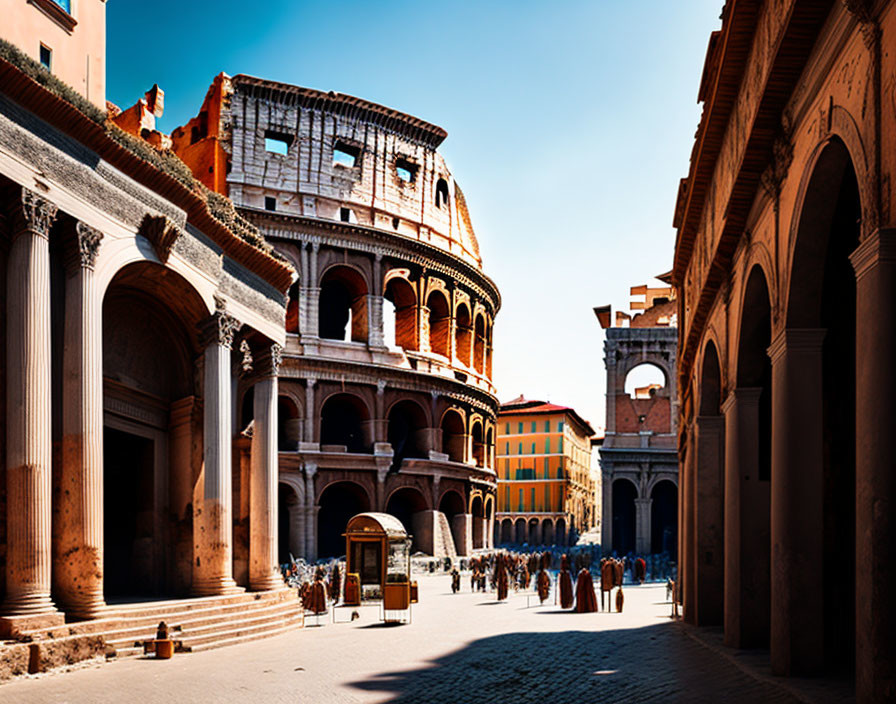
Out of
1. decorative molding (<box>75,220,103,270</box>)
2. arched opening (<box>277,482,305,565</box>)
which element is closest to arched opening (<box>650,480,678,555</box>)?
arched opening (<box>277,482,305,565</box>)

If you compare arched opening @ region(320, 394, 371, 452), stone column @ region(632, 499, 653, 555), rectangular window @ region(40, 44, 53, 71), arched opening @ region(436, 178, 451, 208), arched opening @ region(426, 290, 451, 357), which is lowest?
stone column @ region(632, 499, 653, 555)

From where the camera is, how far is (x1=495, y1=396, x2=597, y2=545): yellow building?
90000 mm

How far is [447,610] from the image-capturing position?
2595cm

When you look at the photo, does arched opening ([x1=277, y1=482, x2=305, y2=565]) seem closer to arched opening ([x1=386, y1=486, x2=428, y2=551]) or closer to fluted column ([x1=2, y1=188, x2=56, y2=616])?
arched opening ([x1=386, y1=486, x2=428, y2=551])

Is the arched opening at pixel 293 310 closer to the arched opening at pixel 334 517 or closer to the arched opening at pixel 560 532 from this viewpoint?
the arched opening at pixel 334 517

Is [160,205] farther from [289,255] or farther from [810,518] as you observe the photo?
[289,255]

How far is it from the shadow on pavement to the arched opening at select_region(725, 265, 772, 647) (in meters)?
0.95

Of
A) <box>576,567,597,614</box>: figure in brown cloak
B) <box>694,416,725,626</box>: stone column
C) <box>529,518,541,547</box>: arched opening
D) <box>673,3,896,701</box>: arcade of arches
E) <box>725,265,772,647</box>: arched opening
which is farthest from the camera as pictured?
<box>529,518,541,547</box>: arched opening

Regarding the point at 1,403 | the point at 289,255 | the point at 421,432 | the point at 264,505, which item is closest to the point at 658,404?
the point at 421,432

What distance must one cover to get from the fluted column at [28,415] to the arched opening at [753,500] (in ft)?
33.0

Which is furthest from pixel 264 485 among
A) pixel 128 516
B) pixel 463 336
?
pixel 463 336

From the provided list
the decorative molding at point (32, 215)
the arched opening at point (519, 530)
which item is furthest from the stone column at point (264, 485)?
the arched opening at point (519, 530)

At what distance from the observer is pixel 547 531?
8950cm

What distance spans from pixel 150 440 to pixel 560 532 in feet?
238
